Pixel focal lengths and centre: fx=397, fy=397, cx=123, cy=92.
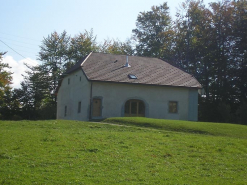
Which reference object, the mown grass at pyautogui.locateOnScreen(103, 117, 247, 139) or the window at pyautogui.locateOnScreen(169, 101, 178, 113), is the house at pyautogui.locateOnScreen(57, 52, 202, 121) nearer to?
the window at pyautogui.locateOnScreen(169, 101, 178, 113)

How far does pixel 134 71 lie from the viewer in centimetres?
3909

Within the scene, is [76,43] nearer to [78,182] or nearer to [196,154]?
[196,154]

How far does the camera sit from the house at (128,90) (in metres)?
36.2

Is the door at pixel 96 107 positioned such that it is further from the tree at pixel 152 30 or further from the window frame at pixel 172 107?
the tree at pixel 152 30

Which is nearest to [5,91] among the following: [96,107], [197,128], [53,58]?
[53,58]

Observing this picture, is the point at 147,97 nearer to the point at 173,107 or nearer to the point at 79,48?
the point at 173,107

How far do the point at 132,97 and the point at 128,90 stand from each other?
75 cm

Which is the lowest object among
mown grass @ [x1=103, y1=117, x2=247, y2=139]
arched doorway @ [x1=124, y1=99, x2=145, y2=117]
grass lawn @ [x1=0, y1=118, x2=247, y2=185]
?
grass lawn @ [x1=0, y1=118, x2=247, y2=185]

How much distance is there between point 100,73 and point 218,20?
19334 millimetres

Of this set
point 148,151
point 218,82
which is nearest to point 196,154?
point 148,151

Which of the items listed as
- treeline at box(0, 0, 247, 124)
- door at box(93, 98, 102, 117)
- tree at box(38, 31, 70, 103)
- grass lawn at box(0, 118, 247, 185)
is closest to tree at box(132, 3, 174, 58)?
treeline at box(0, 0, 247, 124)

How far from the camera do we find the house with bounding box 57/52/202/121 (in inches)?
1427

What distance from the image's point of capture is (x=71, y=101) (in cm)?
4203

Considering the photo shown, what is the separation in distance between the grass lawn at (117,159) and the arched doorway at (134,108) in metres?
17.6
